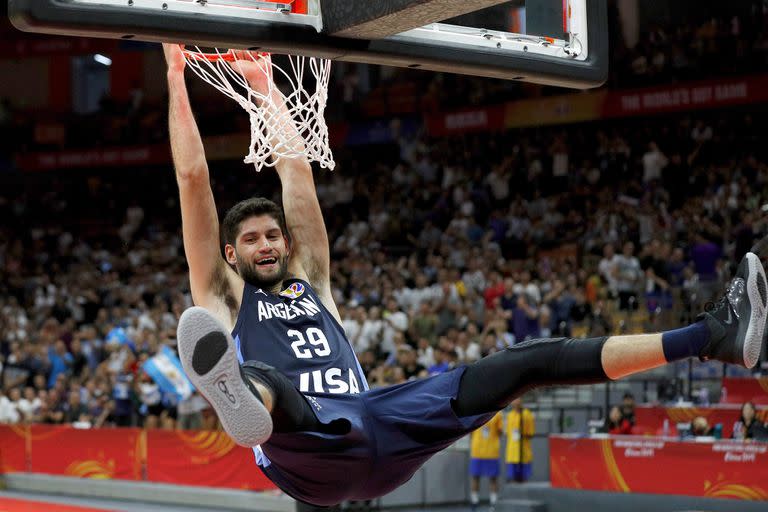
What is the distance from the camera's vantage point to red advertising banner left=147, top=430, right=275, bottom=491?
49.3 ft

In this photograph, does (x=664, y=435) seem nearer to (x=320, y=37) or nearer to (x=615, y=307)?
(x=615, y=307)

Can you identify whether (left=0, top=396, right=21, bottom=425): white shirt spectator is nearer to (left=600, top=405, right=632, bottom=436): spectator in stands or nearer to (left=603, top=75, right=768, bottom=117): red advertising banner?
(left=600, top=405, right=632, bottom=436): spectator in stands

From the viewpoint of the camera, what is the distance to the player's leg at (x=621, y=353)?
4.74 m

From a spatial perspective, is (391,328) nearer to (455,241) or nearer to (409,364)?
(409,364)

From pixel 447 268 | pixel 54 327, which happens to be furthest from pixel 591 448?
pixel 54 327

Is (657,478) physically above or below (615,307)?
below

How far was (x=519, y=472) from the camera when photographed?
14461 millimetres

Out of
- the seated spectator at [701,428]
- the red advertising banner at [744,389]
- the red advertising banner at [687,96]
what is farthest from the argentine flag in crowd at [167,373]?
the red advertising banner at [687,96]

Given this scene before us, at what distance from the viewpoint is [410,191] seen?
75.3 ft

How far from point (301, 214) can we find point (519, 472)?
9065mm

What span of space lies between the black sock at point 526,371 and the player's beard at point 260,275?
3.62ft

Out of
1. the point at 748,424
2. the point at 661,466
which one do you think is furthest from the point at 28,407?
the point at 748,424

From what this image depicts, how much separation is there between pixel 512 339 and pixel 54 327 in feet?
29.6

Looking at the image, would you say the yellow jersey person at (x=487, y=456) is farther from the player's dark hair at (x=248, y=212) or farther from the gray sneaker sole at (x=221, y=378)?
the gray sneaker sole at (x=221, y=378)
